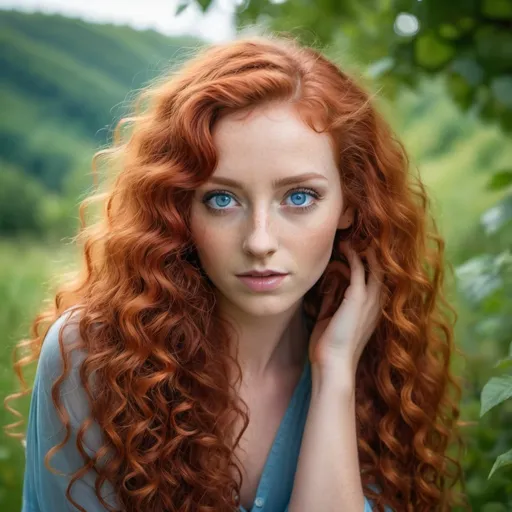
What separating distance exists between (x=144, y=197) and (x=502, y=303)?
4.05 feet

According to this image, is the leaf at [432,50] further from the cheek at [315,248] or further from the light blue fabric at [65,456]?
the light blue fabric at [65,456]

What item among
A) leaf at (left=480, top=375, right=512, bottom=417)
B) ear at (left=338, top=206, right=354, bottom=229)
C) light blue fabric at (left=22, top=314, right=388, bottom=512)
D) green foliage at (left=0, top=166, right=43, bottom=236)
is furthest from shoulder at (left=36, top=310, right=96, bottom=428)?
green foliage at (left=0, top=166, right=43, bottom=236)

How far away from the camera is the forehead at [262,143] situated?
1689mm

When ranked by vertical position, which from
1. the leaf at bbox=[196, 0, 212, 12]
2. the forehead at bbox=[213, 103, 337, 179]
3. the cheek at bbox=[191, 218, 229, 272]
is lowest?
the cheek at bbox=[191, 218, 229, 272]

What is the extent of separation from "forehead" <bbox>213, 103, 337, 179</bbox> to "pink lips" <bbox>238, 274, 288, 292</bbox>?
0.24 meters

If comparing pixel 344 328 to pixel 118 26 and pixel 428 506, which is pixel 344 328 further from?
pixel 118 26

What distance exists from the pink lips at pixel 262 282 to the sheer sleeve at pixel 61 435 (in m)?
0.46

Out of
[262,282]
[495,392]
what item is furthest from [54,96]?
[495,392]

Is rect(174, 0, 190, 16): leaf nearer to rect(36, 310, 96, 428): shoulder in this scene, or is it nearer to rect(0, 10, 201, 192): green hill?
rect(36, 310, 96, 428): shoulder

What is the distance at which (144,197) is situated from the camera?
5.99 ft


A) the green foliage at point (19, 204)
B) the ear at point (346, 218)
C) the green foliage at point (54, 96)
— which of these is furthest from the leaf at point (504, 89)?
the green foliage at point (19, 204)

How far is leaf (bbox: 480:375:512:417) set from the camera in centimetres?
152

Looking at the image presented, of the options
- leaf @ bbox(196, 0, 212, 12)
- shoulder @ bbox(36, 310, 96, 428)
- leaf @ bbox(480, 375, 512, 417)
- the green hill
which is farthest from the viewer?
the green hill

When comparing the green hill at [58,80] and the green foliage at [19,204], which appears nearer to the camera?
the green hill at [58,80]
